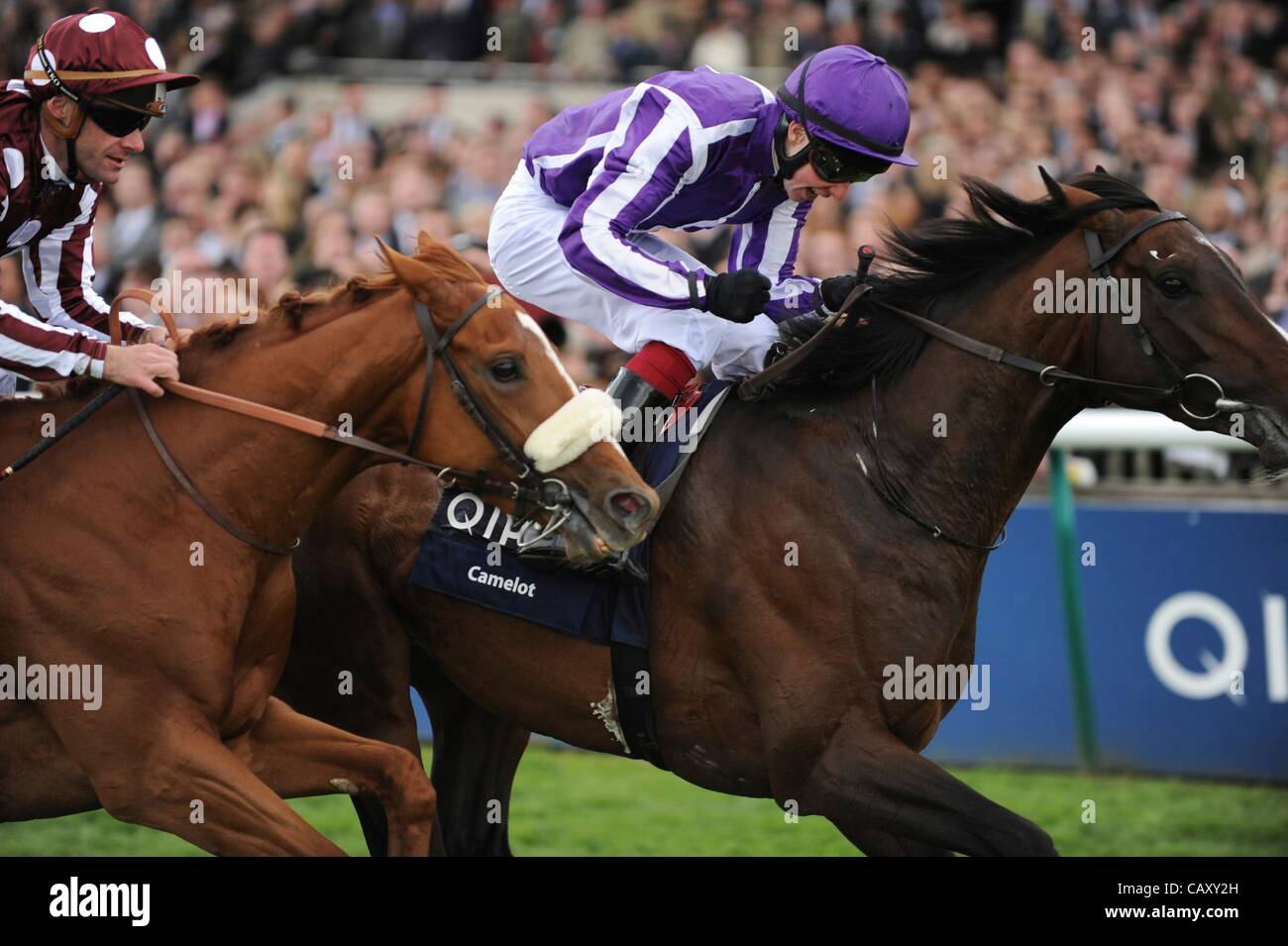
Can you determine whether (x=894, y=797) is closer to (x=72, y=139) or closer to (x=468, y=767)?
(x=468, y=767)

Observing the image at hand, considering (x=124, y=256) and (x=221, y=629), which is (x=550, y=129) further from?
(x=124, y=256)

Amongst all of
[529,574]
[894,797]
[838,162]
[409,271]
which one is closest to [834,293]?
[838,162]

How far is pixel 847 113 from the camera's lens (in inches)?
157

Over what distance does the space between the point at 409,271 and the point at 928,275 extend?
4.41 ft

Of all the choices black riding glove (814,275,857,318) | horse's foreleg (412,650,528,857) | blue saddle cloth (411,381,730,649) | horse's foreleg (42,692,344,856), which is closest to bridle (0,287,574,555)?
blue saddle cloth (411,381,730,649)

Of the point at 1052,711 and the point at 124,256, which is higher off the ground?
the point at 124,256

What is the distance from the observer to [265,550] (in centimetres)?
375

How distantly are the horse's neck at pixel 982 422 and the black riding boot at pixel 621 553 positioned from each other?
0.56m

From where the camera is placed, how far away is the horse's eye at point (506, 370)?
11.9 ft

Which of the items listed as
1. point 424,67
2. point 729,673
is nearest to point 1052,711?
point 729,673

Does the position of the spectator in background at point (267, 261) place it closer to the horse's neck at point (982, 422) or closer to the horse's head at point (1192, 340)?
the horse's neck at point (982, 422)

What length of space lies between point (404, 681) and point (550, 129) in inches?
58.5

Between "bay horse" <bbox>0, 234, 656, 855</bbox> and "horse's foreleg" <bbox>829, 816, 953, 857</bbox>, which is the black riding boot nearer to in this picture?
"bay horse" <bbox>0, 234, 656, 855</bbox>
